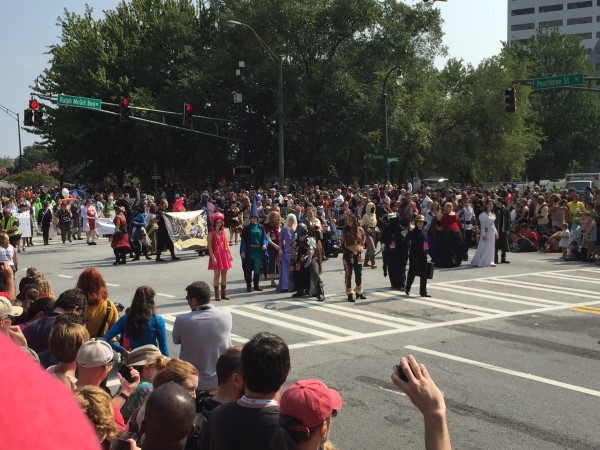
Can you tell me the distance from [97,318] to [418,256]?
29.1 ft

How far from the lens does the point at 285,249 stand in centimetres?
1619

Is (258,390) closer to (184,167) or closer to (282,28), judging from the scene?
(282,28)

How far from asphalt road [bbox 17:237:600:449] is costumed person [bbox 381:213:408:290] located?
53 centimetres

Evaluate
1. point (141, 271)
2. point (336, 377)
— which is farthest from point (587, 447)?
point (141, 271)

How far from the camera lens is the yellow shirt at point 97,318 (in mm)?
7445

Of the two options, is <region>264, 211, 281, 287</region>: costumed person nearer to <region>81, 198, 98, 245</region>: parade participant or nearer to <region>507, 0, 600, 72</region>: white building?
<region>81, 198, 98, 245</region>: parade participant

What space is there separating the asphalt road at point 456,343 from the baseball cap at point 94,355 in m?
2.95

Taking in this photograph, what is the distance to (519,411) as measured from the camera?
7754 mm

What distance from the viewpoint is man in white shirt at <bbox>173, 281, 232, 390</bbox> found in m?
6.26

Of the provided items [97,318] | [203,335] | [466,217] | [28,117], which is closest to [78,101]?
[28,117]

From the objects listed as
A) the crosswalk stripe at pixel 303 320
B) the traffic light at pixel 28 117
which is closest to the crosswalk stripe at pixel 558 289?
the crosswalk stripe at pixel 303 320

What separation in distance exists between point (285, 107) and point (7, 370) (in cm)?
4395

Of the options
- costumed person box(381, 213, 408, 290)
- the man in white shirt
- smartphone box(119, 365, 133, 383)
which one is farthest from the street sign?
smartphone box(119, 365, 133, 383)

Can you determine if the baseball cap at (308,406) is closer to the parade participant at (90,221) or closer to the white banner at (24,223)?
the white banner at (24,223)
